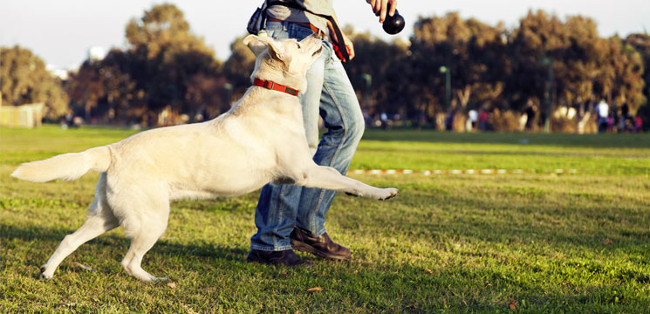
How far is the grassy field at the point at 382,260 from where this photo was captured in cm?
354

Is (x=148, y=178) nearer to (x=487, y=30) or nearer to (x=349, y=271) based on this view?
(x=349, y=271)

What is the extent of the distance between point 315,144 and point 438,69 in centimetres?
5389

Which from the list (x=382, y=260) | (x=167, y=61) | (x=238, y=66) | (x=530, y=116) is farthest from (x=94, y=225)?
(x=167, y=61)

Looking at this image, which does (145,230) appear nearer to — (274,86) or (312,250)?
(274,86)

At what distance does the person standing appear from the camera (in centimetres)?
453

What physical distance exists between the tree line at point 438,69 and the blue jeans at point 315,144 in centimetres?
4889

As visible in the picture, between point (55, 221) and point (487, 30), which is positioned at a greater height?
point (487, 30)

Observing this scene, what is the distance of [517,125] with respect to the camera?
53281 mm

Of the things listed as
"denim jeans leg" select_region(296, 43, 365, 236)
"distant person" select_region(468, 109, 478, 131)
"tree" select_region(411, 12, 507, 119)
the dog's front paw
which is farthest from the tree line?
the dog's front paw

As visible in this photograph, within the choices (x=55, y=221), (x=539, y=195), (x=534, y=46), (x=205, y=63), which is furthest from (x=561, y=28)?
(x=55, y=221)

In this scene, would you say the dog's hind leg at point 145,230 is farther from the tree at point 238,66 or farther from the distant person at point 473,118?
the tree at point 238,66

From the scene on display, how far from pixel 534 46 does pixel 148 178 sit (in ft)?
177

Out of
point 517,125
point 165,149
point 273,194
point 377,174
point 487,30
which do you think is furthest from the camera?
point 487,30

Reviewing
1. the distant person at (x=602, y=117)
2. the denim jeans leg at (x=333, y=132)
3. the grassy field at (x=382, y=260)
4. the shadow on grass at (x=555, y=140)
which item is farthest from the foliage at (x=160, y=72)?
the denim jeans leg at (x=333, y=132)
